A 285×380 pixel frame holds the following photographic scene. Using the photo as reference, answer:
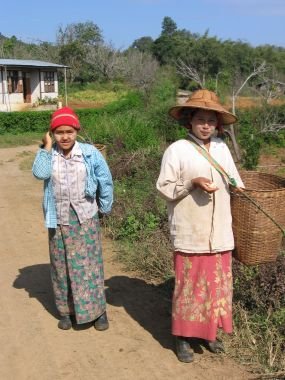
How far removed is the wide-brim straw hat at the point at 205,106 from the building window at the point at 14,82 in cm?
2474

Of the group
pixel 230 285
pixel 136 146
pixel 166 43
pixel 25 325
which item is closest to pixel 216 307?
pixel 230 285

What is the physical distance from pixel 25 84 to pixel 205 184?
26.6 meters

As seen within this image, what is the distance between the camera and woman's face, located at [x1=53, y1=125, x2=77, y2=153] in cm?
305

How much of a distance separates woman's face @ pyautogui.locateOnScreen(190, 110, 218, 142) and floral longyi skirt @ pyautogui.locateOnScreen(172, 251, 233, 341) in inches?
28.0

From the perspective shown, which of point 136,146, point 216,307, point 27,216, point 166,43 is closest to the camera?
point 216,307

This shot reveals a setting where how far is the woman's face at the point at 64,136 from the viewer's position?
305 cm

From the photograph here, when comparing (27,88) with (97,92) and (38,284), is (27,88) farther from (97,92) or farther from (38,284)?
(38,284)

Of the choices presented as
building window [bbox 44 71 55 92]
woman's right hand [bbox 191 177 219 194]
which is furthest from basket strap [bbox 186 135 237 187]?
building window [bbox 44 71 55 92]

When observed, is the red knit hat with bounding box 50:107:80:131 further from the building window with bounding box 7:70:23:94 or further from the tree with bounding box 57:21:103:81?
the tree with bounding box 57:21:103:81

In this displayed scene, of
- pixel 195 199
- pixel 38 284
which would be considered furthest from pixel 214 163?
pixel 38 284

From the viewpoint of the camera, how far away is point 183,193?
2.70m

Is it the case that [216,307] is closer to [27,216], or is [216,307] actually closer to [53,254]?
[53,254]

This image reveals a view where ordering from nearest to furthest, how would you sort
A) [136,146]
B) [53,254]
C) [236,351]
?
1. [236,351]
2. [53,254]
3. [136,146]

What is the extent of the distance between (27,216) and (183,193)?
4.42 meters
